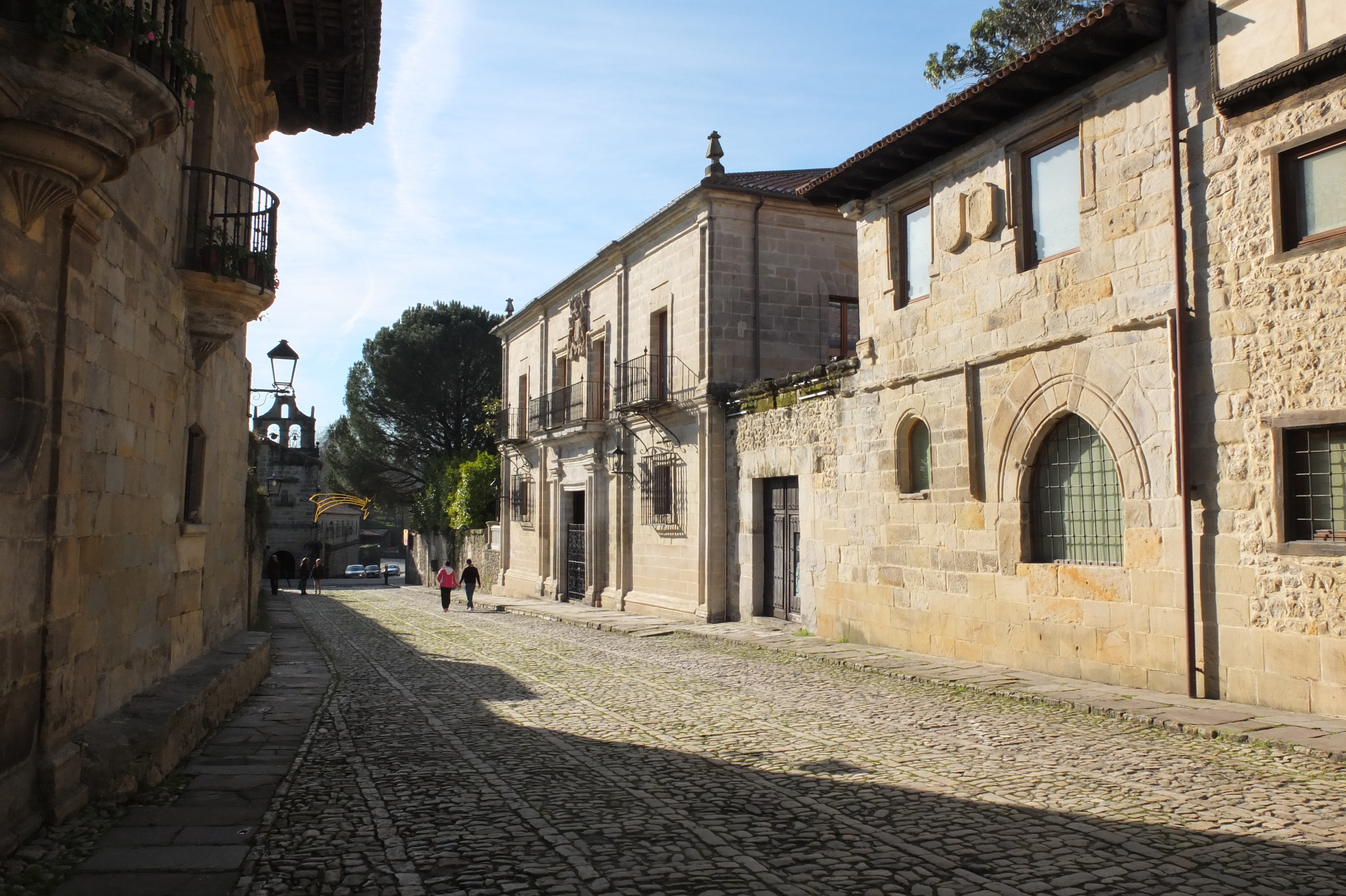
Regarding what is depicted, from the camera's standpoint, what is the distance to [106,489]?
6.54 meters

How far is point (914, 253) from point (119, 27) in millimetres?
10244

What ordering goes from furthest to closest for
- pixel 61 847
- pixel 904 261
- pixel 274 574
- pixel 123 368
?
1. pixel 274 574
2. pixel 904 261
3. pixel 123 368
4. pixel 61 847

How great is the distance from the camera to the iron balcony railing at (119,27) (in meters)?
4.68

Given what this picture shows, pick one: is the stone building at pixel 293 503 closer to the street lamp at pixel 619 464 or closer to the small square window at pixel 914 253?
the street lamp at pixel 619 464

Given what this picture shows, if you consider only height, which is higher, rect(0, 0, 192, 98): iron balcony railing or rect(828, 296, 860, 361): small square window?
rect(828, 296, 860, 361): small square window

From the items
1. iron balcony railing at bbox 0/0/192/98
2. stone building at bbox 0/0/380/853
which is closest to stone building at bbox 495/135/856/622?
stone building at bbox 0/0/380/853

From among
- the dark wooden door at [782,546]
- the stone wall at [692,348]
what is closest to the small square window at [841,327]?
the stone wall at [692,348]

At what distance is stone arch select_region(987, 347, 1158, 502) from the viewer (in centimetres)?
991

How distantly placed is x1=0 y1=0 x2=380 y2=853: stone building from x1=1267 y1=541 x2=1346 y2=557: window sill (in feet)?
27.2

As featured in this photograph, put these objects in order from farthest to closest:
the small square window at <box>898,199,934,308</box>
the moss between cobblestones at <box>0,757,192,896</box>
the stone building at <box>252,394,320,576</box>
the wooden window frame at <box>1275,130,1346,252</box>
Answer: the stone building at <box>252,394,320,576</box>
the small square window at <box>898,199,934,308</box>
the wooden window frame at <box>1275,130,1346,252</box>
the moss between cobblestones at <box>0,757,192,896</box>

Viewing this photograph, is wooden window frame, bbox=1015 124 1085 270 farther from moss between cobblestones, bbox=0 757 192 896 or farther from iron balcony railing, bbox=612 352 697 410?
moss between cobblestones, bbox=0 757 192 896

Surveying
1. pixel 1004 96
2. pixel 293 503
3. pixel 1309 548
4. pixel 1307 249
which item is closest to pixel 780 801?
pixel 1309 548

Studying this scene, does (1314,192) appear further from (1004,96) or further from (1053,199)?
(1004,96)

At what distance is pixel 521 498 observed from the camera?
30.5m
